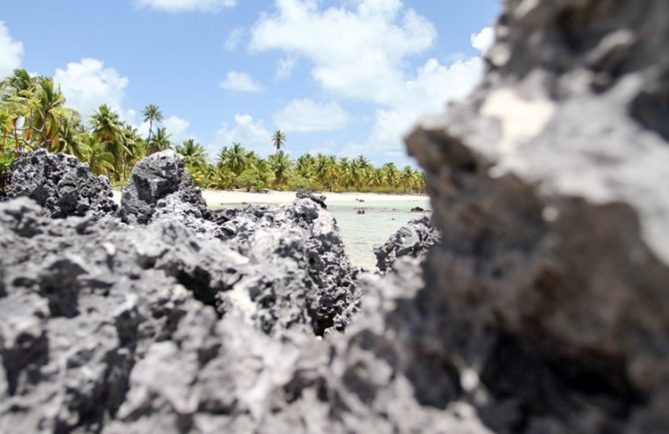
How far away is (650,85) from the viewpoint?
1.54 metres

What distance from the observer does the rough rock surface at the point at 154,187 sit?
31.9ft

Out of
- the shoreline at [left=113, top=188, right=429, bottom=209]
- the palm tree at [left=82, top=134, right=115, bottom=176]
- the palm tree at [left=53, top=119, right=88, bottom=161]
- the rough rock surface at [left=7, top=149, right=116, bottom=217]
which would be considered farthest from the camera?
the shoreline at [left=113, top=188, right=429, bottom=209]

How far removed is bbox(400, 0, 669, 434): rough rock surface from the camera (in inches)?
55.9

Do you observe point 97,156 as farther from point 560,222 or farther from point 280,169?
point 560,222

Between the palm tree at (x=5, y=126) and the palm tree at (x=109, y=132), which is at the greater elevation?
the palm tree at (x=109, y=132)

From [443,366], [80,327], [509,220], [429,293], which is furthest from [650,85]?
[80,327]

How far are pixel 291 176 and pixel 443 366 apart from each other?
76.2 metres

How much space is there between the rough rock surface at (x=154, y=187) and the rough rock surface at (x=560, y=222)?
818cm

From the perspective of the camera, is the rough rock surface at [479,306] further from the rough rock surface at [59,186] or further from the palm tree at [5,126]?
the palm tree at [5,126]

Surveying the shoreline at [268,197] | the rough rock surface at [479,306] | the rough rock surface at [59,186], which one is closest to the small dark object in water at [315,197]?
the rough rock surface at [59,186]

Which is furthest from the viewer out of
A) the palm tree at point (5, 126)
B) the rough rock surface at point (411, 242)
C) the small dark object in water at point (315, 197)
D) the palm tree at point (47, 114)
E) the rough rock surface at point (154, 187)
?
the palm tree at point (47, 114)

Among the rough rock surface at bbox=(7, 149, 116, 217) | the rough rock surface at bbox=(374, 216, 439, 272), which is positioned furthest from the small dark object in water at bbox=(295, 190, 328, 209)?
the rough rock surface at bbox=(7, 149, 116, 217)

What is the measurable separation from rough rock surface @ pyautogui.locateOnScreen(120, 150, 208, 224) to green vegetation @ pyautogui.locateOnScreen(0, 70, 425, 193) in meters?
13.2

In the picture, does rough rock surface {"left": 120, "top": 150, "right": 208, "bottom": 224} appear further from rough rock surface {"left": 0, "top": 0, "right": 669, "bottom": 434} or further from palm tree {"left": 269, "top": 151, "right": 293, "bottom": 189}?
Answer: palm tree {"left": 269, "top": 151, "right": 293, "bottom": 189}
